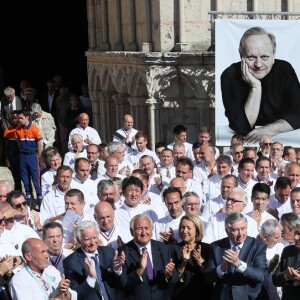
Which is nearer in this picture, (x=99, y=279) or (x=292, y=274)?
(x=292, y=274)

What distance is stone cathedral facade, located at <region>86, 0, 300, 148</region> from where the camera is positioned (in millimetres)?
15109

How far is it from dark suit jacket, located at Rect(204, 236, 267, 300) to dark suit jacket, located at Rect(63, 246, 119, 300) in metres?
0.86

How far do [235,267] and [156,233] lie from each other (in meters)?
1.55

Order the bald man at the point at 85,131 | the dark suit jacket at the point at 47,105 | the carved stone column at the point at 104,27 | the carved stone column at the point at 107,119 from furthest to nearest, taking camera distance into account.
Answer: the dark suit jacket at the point at 47,105 < the carved stone column at the point at 107,119 < the carved stone column at the point at 104,27 < the bald man at the point at 85,131

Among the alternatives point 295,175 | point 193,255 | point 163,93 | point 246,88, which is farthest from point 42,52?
point 193,255

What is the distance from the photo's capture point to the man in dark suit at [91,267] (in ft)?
25.7

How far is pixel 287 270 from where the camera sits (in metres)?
7.59

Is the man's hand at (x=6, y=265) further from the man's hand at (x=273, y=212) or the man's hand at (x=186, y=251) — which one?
the man's hand at (x=273, y=212)

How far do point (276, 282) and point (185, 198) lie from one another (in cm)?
201

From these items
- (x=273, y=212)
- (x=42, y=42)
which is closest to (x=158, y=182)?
(x=273, y=212)

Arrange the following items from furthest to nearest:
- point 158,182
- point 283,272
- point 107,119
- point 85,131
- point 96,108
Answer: point 96,108 → point 107,119 → point 85,131 → point 158,182 → point 283,272

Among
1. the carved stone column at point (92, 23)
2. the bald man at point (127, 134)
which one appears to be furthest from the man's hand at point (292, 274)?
the carved stone column at point (92, 23)

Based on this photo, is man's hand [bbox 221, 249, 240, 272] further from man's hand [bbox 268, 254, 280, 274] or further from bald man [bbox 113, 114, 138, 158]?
bald man [bbox 113, 114, 138, 158]

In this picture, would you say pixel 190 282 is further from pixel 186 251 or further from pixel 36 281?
pixel 36 281
